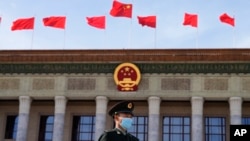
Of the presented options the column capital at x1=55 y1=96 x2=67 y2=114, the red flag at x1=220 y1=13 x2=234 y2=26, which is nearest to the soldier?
the column capital at x1=55 y1=96 x2=67 y2=114

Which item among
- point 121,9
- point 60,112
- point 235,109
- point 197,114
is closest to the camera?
point 235,109

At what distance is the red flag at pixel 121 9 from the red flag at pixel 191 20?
3218 millimetres

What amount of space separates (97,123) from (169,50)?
5604 mm

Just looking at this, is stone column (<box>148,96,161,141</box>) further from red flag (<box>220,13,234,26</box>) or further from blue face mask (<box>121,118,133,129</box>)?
blue face mask (<box>121,118,133,129</box>)

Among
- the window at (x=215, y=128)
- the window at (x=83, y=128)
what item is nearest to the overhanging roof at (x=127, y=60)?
the window at (x=215, y=128)

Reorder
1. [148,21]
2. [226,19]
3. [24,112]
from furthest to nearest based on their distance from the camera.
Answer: [148,21] → [226,19] → [24,112]

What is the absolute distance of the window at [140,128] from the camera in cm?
2978

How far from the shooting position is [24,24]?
29.8 m

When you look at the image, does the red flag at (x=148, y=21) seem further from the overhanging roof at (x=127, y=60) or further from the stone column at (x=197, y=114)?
the stone column at (x=197, y=114)

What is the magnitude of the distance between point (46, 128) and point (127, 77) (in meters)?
6.47

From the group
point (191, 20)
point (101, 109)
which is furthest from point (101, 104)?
point (191, 20)

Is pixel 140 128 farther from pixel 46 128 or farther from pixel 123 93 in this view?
pixel 46 128

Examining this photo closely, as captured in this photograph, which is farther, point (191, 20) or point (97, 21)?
point (97, 21)

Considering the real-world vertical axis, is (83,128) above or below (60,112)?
below
